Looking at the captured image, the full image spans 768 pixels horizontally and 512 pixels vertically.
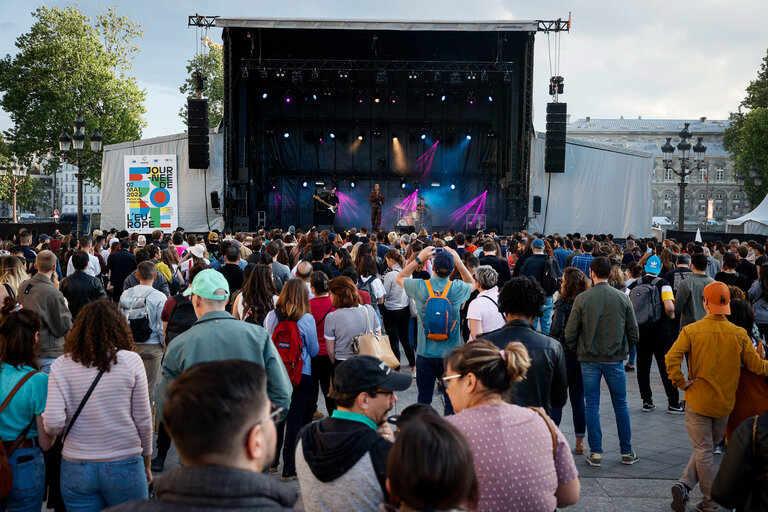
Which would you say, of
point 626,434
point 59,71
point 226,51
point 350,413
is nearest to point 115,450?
point 350,413

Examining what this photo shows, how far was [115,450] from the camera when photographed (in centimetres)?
356

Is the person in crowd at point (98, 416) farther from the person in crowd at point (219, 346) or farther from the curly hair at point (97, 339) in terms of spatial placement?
the person in crowd at point (219, 346)

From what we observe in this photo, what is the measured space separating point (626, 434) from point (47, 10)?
41.6 metres

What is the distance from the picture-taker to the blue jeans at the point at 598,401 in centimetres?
595

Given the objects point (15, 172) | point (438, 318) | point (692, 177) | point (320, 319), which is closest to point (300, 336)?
point (320, 319)

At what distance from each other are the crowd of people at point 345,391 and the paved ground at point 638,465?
0.17 meters

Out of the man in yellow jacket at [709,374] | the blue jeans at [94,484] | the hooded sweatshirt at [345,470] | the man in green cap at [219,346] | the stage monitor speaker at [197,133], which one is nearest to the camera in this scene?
the hooded sweatshirt at [345,470]

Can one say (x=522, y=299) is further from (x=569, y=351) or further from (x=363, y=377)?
(x=569, y=351)

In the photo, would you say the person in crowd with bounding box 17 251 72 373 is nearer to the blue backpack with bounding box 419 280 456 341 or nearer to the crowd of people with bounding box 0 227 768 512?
the crowd of people with bounding box 0 227 768 512

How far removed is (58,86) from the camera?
37375 millimetres

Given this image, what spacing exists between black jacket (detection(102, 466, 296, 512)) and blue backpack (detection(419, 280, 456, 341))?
4520 millimetres

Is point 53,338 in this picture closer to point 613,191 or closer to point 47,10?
point 613,191

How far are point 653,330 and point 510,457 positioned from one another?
5.98m

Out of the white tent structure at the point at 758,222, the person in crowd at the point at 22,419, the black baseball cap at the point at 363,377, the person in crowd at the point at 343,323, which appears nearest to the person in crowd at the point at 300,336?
the person in crowd at the point at 343,323
